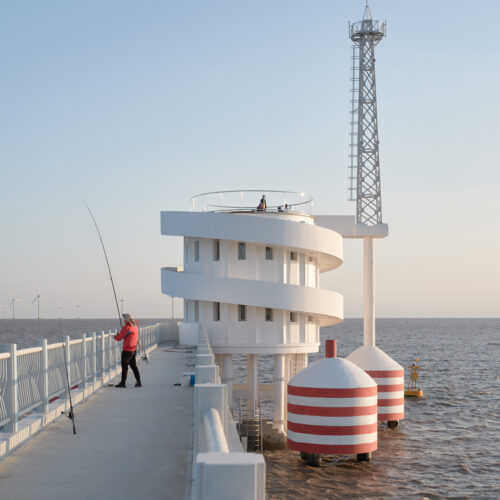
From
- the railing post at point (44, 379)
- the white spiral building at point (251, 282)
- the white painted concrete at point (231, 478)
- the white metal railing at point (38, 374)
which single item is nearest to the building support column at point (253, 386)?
the white spiral building at point (251, 282)

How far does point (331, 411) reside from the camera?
2130cm

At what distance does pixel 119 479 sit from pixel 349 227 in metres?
23.4

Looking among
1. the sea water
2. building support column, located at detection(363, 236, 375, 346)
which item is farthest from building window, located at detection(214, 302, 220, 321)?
building support column, located at detection(363, 236, 375, 346)

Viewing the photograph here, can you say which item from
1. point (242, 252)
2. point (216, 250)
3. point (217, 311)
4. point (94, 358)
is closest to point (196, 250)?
point (216, 250)

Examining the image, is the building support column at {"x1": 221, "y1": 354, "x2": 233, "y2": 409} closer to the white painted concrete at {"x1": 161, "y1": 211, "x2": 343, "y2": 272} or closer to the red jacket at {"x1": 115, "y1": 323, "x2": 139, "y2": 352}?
the white painted concrete at {"x1": 161, "y1": 211, "x2": 343, "y2": 272}

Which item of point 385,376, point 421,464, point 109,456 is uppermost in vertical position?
point 109,456

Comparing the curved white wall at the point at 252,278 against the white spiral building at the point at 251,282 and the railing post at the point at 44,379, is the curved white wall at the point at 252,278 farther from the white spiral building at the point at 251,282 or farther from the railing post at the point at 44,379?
the railing post at the point at 44,379

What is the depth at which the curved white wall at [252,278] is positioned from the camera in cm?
2609

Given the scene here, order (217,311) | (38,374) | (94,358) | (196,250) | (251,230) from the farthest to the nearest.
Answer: (196,250) → (217,311) → (251,230) → (94,358) → (38,374)

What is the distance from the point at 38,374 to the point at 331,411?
10374 mm

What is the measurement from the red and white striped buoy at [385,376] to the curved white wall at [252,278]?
2559 millimetres

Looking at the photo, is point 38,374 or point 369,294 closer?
point 38,374

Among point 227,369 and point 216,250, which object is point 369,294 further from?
point 216,250

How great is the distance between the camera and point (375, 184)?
1305 inches
